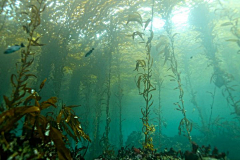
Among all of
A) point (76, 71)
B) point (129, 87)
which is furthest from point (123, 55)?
point (129, 87)

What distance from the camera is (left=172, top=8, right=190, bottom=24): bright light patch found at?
526 inches

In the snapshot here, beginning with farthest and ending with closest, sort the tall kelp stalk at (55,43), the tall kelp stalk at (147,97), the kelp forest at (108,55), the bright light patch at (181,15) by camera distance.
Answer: the bright light patch at (181,15), the tall kelp stalk at (55,43), the tall kelp stalk at (147,97), the kelp forest at (108,55)

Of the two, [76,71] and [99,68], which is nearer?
[99,68]

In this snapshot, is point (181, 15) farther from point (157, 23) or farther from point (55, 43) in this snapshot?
point (55, 43)

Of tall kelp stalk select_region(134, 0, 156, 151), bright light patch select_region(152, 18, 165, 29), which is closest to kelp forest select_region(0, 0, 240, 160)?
tall kelp stalk select_region(134, 0, 156, 151)

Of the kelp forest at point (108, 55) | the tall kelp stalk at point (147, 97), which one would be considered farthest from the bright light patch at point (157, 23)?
the tall kelp stalk at point (147, 97)

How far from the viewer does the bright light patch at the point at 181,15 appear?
13.4 m

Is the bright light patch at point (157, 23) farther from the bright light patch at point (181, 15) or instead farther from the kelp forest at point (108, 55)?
the bright light patch at point (181, 15)

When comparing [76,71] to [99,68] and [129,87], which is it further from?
[129,87]

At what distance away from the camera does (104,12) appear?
1142 cm

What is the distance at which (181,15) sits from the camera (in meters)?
14.0

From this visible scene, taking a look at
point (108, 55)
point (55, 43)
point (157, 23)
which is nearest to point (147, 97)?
point (55, 43)

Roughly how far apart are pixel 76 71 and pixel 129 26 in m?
9.17

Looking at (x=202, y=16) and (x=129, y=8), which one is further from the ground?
(x=129, y=8)
